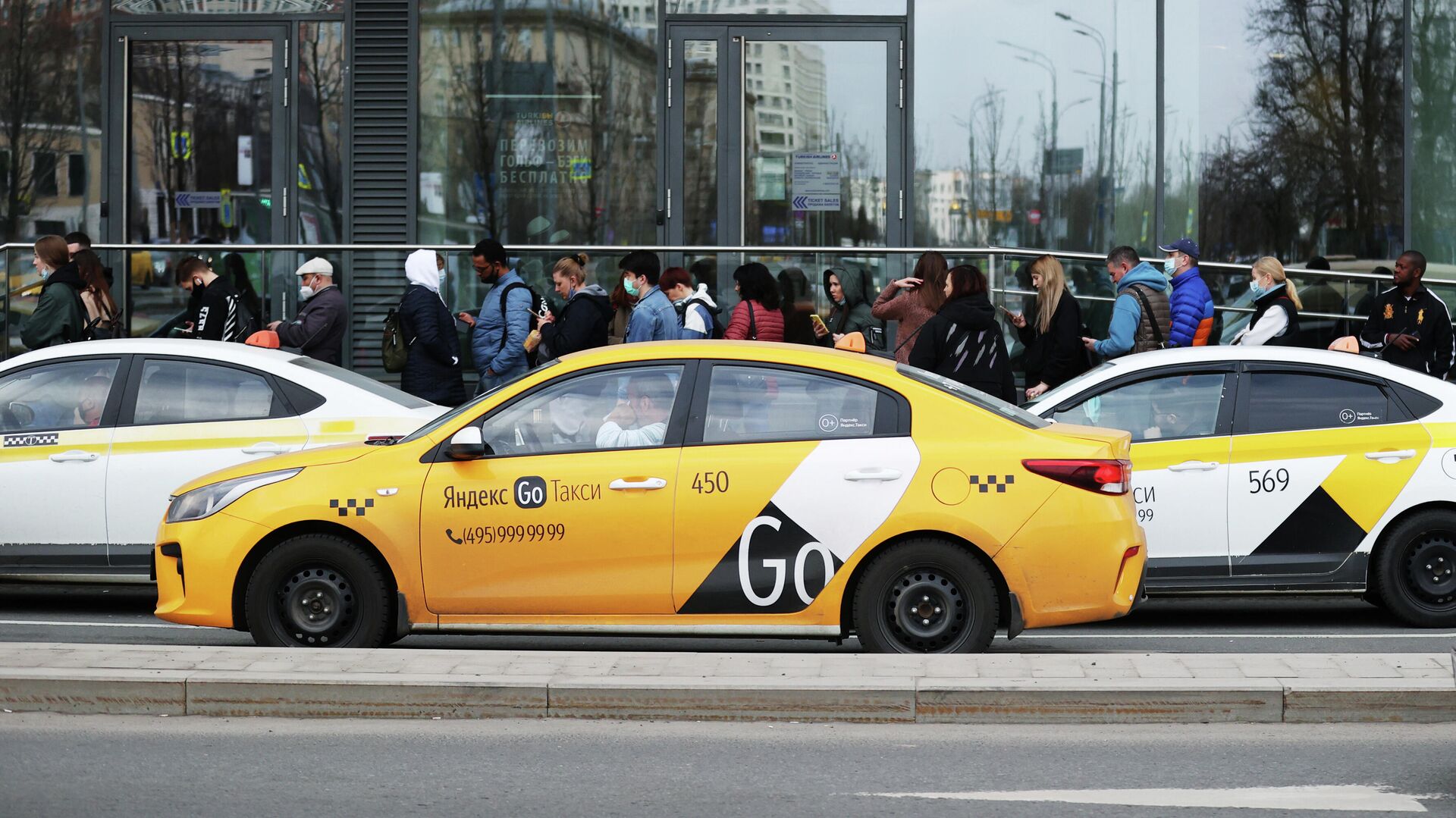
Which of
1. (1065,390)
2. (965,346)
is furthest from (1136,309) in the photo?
(1065,390)

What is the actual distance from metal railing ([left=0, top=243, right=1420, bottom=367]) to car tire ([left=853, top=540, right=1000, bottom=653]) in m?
7.39

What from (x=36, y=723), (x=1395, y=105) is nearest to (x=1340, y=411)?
(x=36, y=723)

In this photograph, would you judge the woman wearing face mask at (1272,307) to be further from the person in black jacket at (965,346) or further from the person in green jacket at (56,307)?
the person in green jacket at (56,307)

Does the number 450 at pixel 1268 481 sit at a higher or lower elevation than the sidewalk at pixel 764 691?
higher

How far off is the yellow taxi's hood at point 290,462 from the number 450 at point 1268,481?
464 centimetres

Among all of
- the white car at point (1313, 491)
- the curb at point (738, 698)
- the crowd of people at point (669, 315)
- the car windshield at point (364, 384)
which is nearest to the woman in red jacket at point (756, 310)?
the crowd of people at point (669, 315)

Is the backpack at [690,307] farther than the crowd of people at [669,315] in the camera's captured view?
Yes

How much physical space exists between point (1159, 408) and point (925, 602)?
8.47 ft

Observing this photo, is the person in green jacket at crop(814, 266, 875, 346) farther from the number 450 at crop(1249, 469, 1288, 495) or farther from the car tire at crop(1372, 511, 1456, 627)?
the car tire at crop(1372, 511, 1456, 627)

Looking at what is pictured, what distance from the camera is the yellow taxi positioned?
812cm

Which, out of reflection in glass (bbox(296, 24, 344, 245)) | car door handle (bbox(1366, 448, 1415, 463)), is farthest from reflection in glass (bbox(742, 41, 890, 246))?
car door handle (bbox(1366, 448, 1415, 463))

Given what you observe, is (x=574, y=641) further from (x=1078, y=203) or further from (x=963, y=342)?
(x=1078, y=203)

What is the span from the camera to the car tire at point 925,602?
813 centimetres

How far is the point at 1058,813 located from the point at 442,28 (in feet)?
43.9
